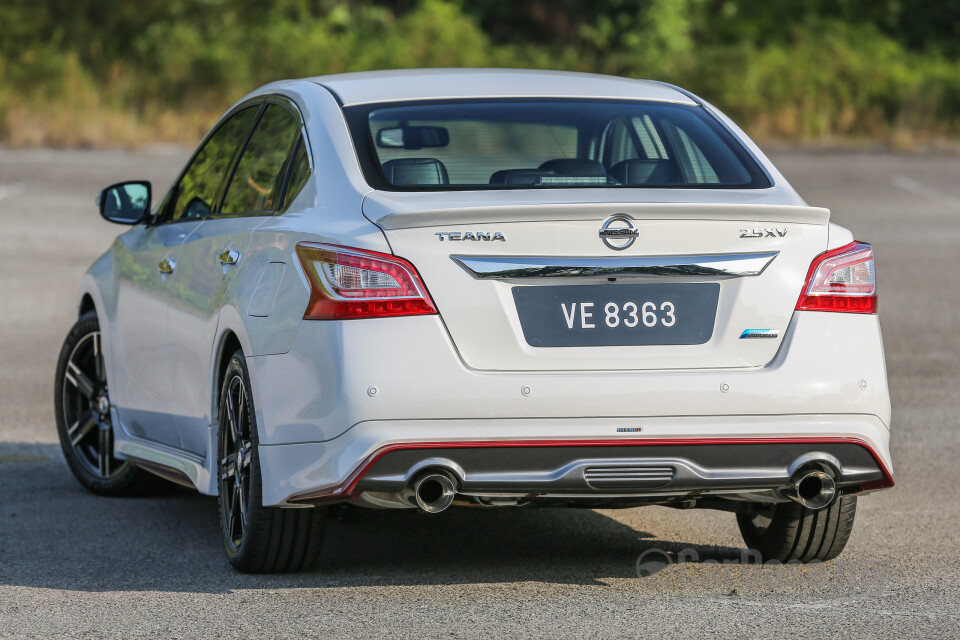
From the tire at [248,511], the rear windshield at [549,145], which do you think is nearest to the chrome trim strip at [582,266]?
the rear windshield at [549,145]

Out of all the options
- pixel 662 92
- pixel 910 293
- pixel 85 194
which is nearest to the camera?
pixel 662 92

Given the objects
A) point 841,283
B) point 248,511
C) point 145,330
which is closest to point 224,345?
point 248,511

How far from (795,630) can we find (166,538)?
8.50 feet

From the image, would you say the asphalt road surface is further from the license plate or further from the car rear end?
the license plate

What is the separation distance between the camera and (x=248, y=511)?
5.60 meters

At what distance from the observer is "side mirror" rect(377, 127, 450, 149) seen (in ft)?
19.1

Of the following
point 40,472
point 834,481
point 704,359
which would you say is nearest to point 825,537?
point 834,481

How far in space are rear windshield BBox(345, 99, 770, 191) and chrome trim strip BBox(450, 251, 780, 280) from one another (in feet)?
1.46

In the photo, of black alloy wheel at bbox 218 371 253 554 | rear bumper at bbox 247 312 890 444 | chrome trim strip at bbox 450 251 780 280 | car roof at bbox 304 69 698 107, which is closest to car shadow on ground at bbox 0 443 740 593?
black alloy wheel at bbox 218 371 253 554

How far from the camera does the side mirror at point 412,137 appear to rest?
5.83 meters

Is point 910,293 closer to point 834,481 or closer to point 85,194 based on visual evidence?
point 834,481

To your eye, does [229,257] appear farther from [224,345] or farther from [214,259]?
[224,345]

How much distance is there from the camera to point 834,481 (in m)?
5.32

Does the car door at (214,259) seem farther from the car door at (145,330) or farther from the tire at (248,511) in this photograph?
the tire at (248,511)
